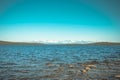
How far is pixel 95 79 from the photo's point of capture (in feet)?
77.7

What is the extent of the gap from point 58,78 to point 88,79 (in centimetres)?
362

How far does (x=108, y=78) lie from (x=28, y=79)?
381 inches

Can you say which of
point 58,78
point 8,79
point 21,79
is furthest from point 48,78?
point 8,79

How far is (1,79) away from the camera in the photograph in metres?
23.4

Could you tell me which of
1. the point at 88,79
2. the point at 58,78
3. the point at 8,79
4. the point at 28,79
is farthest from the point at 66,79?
the point at 8,79

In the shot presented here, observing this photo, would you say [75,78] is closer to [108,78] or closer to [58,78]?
[58,78]

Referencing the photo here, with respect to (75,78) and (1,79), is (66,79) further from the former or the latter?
(1,79)

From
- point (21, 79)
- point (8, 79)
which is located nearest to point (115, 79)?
point (21, 79)

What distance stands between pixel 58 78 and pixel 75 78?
2.07 meters

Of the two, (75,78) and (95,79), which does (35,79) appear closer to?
(75,78)

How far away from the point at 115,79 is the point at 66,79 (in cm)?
575

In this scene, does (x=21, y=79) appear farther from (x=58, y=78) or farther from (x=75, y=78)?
(x=75, y=78)

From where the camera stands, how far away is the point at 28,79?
23.7m

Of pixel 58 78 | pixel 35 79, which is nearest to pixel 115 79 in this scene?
pixel 58 78
